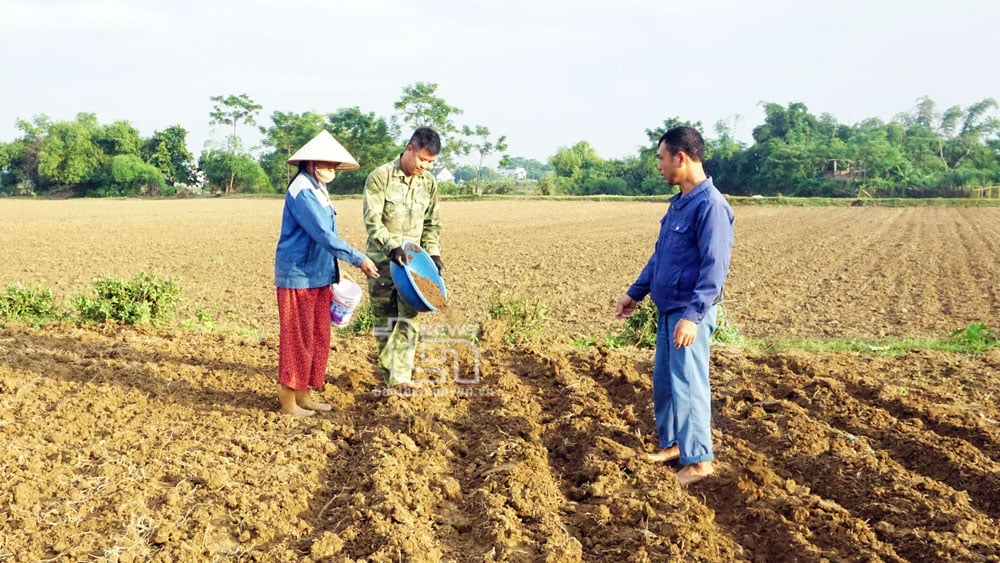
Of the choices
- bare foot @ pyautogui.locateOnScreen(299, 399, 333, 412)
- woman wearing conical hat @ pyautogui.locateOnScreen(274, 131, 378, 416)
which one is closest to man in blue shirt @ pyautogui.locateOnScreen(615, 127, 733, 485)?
woman wearing conical hat @ pyautogui.locateOnScreen(274, 131, 378, 416)

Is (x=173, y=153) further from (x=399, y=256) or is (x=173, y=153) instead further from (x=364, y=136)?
(x=399, y=256)

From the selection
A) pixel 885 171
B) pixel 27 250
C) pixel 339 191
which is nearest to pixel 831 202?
pixel 885 171

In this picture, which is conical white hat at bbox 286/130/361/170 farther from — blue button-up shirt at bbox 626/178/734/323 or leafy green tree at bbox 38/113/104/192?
leafy green tree at bbox 38/113/104/192

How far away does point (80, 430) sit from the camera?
4.63 m

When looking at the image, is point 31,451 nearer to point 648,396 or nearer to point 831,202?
point 648,396

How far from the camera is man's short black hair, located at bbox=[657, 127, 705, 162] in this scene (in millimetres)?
3865

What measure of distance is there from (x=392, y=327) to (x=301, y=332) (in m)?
0.68

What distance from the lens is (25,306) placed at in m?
8.27

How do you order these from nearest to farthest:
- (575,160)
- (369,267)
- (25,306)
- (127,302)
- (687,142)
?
(687,142) < (369,267) < (127,302) < (25,306) < (575,160)

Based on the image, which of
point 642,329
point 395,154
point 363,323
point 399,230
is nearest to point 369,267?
point 399,230

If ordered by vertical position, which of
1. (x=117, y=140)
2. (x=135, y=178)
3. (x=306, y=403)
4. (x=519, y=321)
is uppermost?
(x=117, y=140)

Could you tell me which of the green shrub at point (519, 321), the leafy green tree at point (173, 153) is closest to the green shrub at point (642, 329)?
the green shrub at point (519, 321)

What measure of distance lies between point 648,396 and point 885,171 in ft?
194

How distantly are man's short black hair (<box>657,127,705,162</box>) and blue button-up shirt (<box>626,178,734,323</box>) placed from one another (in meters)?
0.16
